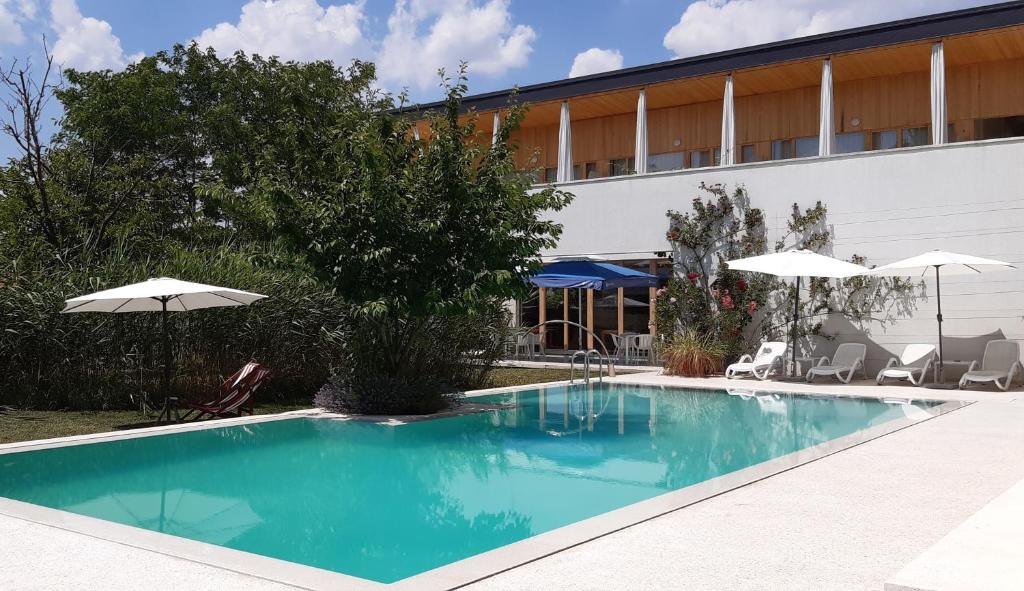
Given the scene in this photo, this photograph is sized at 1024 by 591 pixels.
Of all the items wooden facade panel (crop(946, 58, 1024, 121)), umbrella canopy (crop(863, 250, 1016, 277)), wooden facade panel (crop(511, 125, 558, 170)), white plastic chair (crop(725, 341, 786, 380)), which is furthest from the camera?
wooden facade panel (crop(511, 125, 558, 170))

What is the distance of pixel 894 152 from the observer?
17.2 meters

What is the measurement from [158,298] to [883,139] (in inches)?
636

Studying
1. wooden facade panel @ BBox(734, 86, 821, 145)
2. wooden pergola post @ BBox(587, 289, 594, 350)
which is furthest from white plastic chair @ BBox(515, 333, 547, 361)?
wooden facade panel @ BBox(734, 86, 821, 145)

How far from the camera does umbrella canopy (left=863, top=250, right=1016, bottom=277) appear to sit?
14891 millimetres

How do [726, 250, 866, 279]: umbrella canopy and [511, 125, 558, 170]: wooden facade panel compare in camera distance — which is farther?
[511, 125, 558, 170]: wooden facade panel

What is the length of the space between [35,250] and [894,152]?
54.0 ft

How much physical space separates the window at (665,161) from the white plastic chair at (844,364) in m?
7.48

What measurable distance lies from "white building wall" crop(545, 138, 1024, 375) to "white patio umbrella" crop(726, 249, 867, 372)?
1.37m

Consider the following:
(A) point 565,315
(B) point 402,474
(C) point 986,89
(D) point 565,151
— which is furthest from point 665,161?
(B) point 402,474

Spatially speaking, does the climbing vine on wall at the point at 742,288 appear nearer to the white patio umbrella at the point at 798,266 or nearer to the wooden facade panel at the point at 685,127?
the white patio umbrella at the point at 798,266

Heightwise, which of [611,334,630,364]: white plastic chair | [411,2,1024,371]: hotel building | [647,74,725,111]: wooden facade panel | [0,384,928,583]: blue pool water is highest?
[647,74,725,111]: wooden facade panel

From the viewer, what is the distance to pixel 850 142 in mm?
20344

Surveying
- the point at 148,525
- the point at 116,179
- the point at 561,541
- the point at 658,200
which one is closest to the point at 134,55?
the point at 116,179

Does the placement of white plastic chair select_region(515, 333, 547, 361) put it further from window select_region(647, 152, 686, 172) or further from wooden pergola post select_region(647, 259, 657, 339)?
window select_region(647, 152, 686, 172)
